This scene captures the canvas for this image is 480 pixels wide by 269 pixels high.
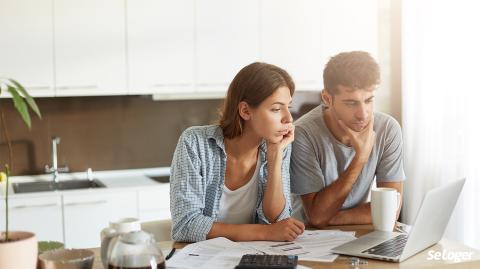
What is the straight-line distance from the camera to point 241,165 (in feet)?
8.14

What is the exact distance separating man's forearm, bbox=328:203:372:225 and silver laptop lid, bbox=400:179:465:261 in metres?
0.35

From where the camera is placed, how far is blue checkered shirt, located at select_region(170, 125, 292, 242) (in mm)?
2193

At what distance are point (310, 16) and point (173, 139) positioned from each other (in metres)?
1.30

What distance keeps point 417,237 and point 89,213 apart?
2.48 metres

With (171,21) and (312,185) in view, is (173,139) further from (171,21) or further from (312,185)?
(312,185)

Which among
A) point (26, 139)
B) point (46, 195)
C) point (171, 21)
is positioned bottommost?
point (46, 195)

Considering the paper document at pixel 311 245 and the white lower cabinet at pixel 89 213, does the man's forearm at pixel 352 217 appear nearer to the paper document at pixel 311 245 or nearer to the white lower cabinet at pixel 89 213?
the paper document at pixel 311 245

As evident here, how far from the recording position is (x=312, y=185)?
8.50 feet

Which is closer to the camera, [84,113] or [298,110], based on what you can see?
[84,113]

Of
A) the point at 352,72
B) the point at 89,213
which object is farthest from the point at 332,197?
the point at 89,213

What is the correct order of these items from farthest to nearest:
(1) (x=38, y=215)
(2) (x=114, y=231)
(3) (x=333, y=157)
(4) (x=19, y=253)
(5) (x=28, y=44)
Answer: (5) (x=28, y=44) < (1) (x=38, y=215) < (3) (x=333, y=157) < (2) (x=114, y=231) < (4) (x=19, y=253)

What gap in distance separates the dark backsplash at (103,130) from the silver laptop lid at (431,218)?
9.28ft

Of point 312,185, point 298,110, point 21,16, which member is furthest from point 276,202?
point 298,110

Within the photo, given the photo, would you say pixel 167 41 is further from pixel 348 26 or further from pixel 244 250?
pixel 244 250
